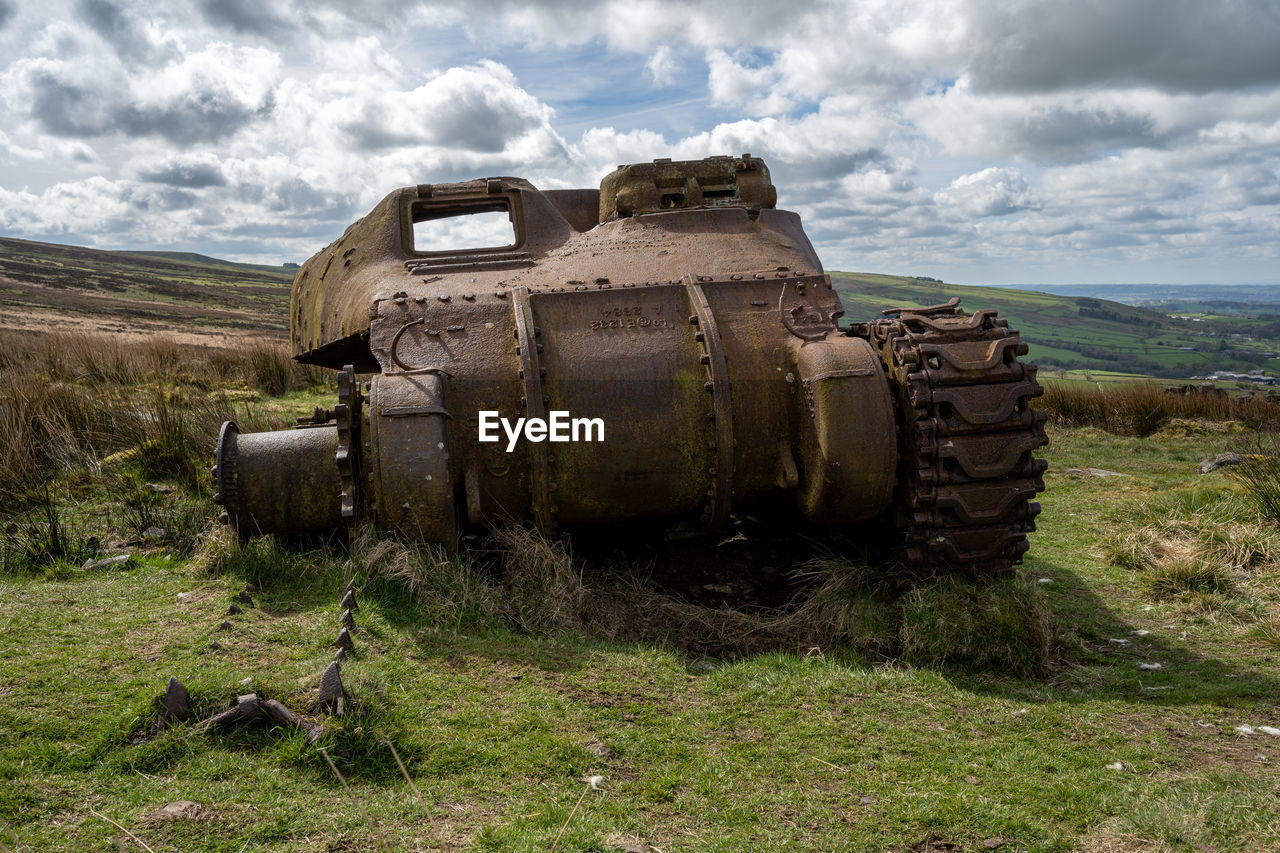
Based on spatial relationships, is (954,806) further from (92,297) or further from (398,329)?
(92,297)

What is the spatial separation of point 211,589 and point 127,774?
204 cm

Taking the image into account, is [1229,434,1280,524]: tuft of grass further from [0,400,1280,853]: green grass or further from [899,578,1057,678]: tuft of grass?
[899,578,1057,678]: tuft of grass

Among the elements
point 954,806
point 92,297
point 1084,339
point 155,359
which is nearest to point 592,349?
point 954,806

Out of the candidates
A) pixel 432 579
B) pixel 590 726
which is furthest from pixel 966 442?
pixel 432 579

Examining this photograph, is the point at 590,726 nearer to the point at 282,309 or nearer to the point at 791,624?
the point at 791,624

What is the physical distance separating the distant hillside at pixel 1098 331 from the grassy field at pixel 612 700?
57968 mm

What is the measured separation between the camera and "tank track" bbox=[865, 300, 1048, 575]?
15.5 feet

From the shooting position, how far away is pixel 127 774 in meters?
3.27

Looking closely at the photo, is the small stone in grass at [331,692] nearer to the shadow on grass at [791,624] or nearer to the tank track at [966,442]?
the shadow on grass at [791,624]

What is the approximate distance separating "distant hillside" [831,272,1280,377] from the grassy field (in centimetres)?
5797

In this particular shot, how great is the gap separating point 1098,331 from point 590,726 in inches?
4381

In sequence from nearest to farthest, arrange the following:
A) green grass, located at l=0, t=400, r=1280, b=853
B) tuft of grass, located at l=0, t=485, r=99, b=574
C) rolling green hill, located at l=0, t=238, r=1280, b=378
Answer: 1. green grass, located at l=0, t=400, r=1280, b=853
2. tuft of grass, located at l=0, t=485, r=99, b=574
3. rolling green hill, located at l=0, t=238, r=1280, b=378

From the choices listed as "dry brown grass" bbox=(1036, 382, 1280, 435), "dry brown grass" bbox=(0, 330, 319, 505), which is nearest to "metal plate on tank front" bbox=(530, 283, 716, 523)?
"dry brown grass" bbox=(0, 330, 319, 505)

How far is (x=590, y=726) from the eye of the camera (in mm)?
3887
